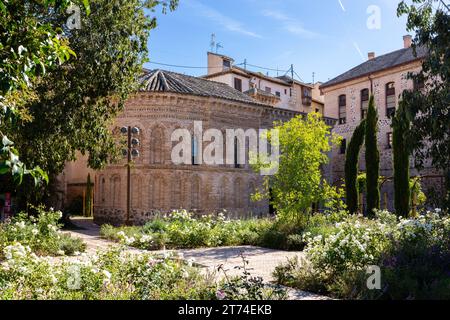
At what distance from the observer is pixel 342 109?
3578 centimetres

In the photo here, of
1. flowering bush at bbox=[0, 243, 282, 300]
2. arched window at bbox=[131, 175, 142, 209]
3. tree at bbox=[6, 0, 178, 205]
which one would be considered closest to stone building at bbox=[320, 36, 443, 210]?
arched window at bbox=[131, 175, 142, 209]

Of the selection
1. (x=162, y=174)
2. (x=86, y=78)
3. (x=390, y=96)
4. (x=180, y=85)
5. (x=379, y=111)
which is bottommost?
(x=162, y=174)

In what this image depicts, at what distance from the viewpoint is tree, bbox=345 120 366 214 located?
75.6 ft

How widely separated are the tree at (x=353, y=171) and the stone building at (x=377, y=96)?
24.6 feet

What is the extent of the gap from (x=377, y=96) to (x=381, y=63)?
2.86m

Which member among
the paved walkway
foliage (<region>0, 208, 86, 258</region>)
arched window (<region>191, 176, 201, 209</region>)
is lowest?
the paved walkway

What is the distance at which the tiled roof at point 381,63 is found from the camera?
101 feet

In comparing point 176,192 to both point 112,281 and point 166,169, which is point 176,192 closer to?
point 166,169

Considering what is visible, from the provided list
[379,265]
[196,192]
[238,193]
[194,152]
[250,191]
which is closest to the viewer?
[379,265]

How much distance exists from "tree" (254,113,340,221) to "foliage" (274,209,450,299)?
5.82m

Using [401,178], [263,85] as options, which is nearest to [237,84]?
[263,85]

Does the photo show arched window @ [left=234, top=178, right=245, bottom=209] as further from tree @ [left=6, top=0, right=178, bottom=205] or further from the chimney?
the chimney

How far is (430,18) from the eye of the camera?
9961 millimetres

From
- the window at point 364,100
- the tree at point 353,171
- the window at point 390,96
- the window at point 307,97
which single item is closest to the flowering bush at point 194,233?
the tree at point 353,171
